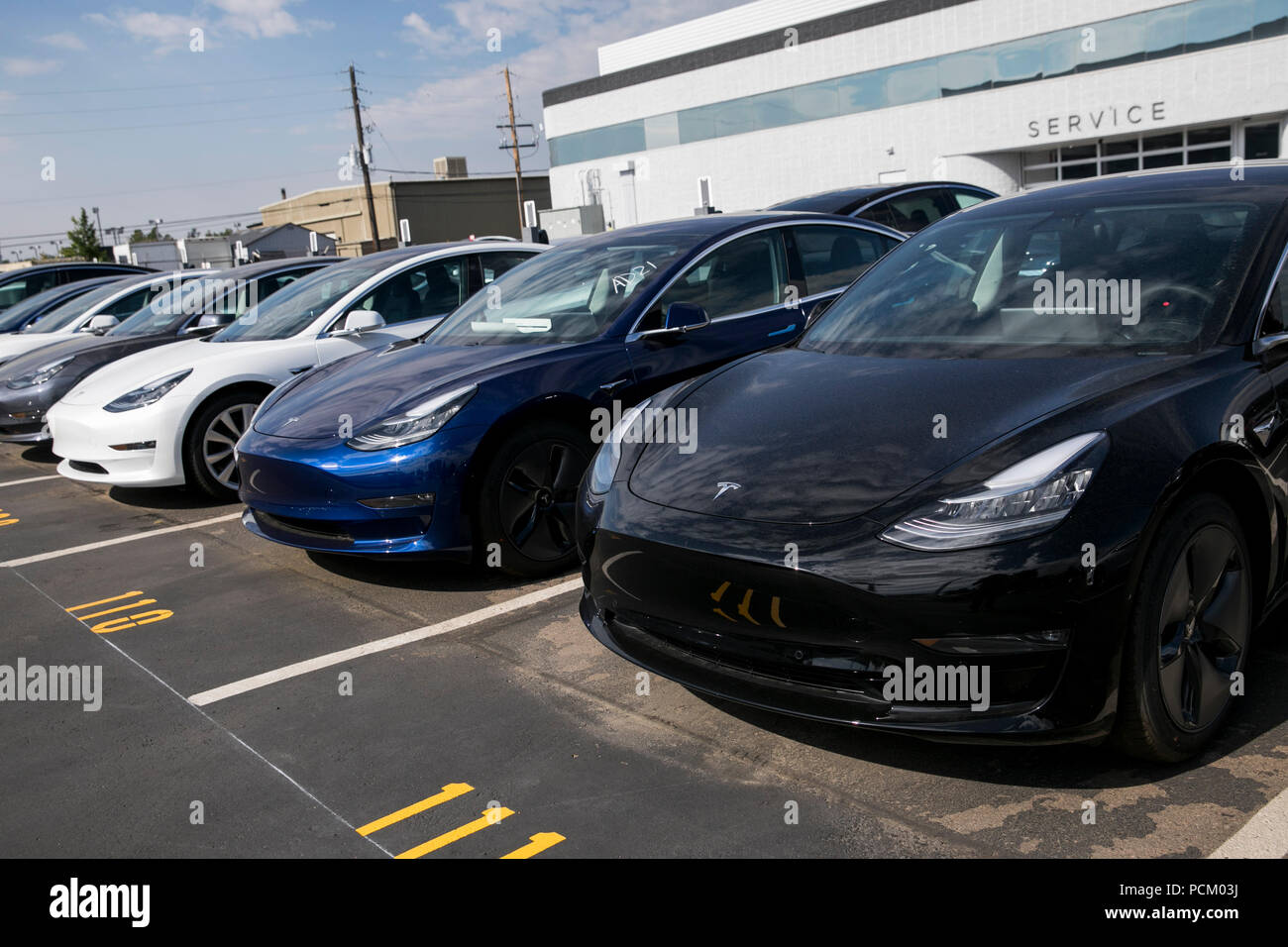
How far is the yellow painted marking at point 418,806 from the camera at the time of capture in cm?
298

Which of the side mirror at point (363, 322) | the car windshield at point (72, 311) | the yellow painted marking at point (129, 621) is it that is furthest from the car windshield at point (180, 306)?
the yellow painted marking at point (129, 621)

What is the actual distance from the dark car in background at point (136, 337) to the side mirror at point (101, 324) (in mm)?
537

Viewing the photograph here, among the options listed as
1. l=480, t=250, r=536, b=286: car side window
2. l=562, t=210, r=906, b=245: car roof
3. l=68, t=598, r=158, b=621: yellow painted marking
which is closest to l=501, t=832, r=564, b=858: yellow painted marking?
l=68, t=598, r=158, b=621: yellow painted marking

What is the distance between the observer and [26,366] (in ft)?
31.4

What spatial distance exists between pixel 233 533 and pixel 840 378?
434 cm

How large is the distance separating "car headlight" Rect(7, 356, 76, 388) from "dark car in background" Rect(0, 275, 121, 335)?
5.23 metres

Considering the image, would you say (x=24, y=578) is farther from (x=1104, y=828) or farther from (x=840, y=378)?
(x=1104, y=828)

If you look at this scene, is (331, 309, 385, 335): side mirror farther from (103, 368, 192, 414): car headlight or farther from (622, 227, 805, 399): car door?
(622, 227, 805, 399): car door

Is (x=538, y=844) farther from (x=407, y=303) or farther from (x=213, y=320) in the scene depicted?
(x=213, y=320)

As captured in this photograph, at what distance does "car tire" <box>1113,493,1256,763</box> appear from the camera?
8.97 ft

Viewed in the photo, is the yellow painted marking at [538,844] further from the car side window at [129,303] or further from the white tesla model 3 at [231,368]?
the car side window at [129,303]

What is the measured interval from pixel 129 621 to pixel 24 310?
462 inches
